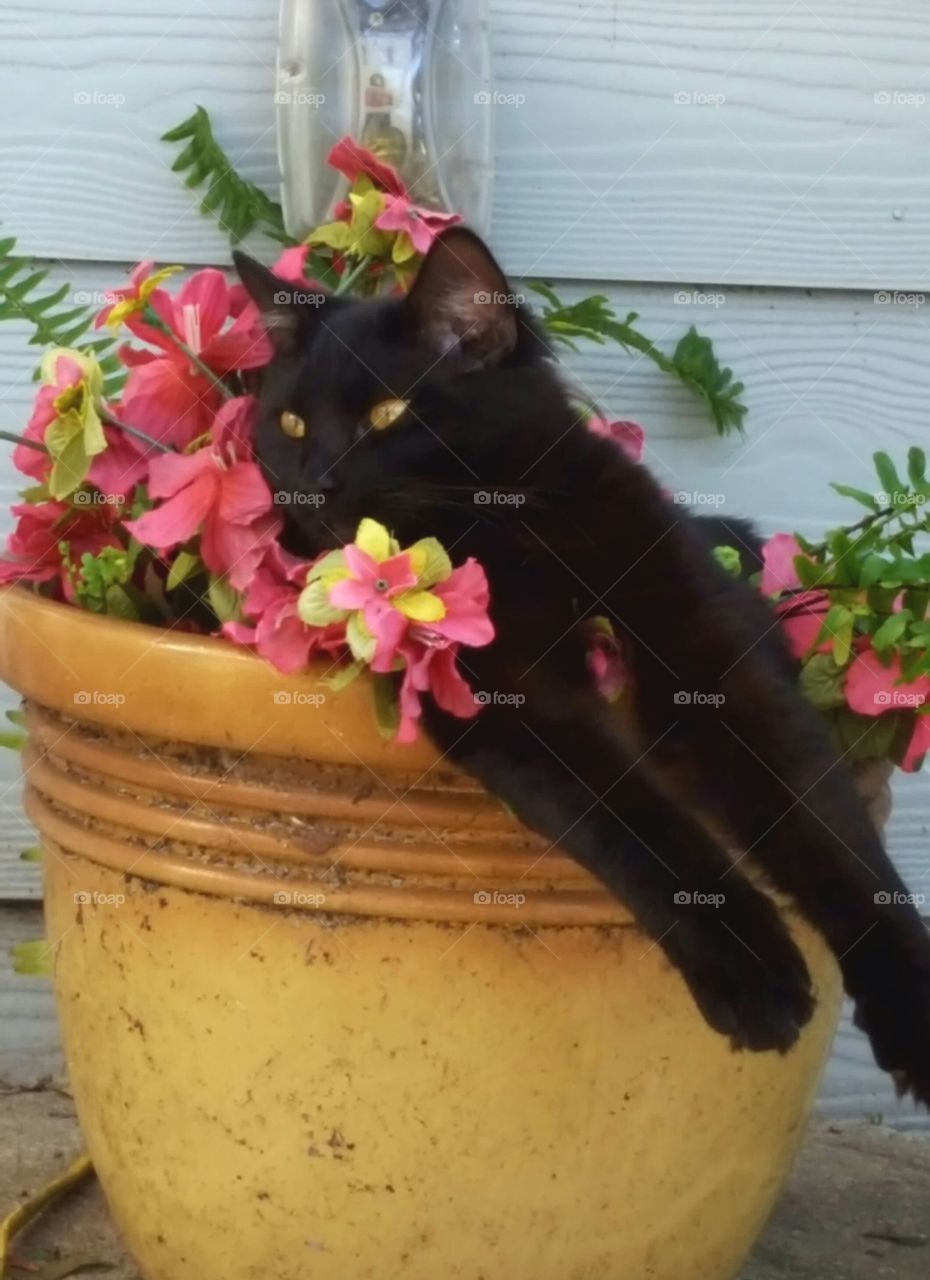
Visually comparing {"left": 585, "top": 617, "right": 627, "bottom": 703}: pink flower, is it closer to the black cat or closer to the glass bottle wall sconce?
the black cat

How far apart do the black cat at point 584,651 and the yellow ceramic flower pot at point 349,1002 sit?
0.20 ft

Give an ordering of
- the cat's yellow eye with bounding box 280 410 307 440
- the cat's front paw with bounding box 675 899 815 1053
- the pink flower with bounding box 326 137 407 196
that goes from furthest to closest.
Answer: the pink flower with bounding box 326 137 407 196
the cat's yellow eye with bounding box 280 410 307 440
the cat's front paw with bounding box 675 899 815 1053

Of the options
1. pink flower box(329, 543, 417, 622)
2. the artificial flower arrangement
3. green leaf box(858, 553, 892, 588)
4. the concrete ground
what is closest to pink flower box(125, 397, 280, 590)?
the artificial flower arrangement

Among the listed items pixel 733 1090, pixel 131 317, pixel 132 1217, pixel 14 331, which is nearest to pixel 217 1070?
pixel 132 1217

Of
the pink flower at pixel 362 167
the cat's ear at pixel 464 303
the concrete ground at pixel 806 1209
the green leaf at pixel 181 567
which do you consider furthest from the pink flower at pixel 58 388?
the concrete ground at pixel 806 1209

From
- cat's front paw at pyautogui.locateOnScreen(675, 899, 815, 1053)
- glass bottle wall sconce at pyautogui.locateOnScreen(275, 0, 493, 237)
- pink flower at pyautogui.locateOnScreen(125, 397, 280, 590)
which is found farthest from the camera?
glass bottle wall sconce at pyautogui.locateOnScreen(275, 0, 493, 237)

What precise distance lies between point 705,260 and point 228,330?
1.67 feet

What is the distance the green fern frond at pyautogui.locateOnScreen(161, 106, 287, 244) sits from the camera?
3.55 ft

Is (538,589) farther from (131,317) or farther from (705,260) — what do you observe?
(705,260)

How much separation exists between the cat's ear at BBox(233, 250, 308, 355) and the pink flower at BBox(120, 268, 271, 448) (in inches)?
1.2

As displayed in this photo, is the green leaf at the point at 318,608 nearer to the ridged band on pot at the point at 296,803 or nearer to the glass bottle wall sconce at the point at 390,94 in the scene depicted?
the ridged band on pot at the point at 296,803

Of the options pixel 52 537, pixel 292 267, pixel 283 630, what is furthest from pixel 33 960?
pixel 292 267

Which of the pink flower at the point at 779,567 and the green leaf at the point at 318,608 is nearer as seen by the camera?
the green leaf at the point at 318,608

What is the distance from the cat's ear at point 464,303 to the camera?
76 centimetres
